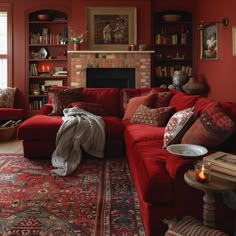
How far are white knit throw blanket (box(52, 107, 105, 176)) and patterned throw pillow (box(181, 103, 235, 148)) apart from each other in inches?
67.3

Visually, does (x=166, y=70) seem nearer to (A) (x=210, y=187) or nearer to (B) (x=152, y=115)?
(B) (x=152, y=115)

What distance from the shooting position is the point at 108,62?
6.70 metres

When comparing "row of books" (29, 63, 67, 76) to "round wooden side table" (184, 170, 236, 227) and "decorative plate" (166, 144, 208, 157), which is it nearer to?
"decorative plate" (166, 144, 208, 157)

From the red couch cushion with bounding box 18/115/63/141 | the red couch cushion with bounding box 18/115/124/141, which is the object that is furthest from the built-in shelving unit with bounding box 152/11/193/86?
the red couch cushion with bounding box 18/115/63/141

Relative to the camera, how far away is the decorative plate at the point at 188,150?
2.26m

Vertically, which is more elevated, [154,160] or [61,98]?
[61,98]

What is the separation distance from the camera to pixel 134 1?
675 centimetres

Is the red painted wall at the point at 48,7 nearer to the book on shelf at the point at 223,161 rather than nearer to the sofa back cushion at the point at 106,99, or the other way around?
the sofa back cushion at the point at 106,99

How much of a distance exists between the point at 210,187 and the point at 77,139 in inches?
95.5

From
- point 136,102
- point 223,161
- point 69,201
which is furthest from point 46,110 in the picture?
point 223,161

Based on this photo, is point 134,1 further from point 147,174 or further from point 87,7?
point 147,174

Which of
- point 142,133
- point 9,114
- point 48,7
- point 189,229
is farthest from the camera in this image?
point 48,7

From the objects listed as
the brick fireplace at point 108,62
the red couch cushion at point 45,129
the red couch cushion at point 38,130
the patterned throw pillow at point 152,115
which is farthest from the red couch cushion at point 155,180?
the brick fireplace at point 108,62

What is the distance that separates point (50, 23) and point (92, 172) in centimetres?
461
